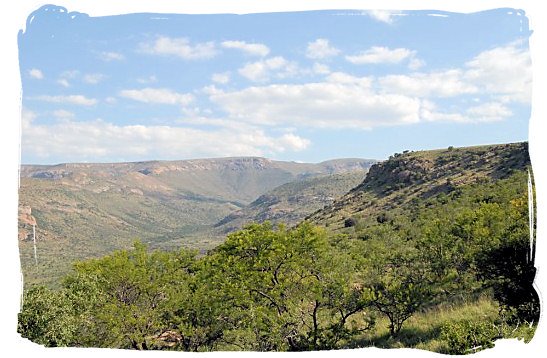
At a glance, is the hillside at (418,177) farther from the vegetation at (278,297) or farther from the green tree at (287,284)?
the green tree at (287,284)

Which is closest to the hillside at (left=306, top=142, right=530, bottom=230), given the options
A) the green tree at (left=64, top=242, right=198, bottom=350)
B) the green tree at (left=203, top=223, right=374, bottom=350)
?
the green tree at (left=64, top=242, right=198, bottom=350)

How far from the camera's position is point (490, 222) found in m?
12.4

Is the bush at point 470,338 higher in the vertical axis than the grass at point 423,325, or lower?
higher

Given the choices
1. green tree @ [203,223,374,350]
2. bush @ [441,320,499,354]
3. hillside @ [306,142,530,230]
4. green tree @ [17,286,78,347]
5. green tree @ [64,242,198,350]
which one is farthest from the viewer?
hillside @ [306,142,530,230]

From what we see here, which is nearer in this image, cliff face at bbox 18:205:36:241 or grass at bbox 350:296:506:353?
cliff face at bbox 18:205:36:241

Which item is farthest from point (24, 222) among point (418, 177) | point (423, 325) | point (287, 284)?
point (418, 177)

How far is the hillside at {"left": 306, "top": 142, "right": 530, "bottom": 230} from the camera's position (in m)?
49.2

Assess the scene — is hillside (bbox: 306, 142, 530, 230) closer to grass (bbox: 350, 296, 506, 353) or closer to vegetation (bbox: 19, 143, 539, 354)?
vegetation (bbox: 19, 143, 539, 354)

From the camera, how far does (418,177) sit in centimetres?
6444

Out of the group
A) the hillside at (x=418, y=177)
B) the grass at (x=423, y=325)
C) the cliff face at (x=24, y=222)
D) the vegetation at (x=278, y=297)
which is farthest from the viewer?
the hillside at (x=418, y=177)

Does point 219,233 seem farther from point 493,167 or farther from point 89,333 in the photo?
point 89,333

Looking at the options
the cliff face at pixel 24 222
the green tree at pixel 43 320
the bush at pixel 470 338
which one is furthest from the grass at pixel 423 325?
the cliff face at pixel 24 222

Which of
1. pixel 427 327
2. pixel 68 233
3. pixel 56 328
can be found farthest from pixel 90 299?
pixel 68 233

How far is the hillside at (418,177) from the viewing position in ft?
161
